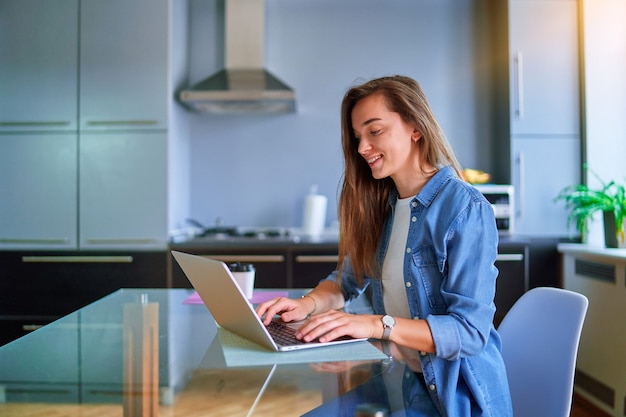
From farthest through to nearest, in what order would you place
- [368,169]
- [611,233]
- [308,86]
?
1. [308,86]
2. [611,233]
3. [368,169]

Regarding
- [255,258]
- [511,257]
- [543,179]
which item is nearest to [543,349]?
[511,257]

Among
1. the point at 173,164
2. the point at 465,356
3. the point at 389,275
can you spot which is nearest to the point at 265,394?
the point at 465,356

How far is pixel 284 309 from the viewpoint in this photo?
1396 millimetres

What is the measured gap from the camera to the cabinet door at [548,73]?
329cm

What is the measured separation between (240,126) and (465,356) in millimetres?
2863

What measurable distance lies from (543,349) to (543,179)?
2.23 metres

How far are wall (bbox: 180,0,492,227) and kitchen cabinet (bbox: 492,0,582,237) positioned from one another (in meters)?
0.44

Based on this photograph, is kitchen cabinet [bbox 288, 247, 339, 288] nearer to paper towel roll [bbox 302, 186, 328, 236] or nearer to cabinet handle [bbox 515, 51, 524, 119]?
paper towel roll [bbox 302, 186, 328, 236]

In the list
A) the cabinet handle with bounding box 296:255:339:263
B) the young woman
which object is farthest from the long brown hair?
the cabinet handle with bounding box 296:255:339:263

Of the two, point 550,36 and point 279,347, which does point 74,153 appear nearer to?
point 279,347

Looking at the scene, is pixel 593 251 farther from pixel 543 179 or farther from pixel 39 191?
pixel 39 191

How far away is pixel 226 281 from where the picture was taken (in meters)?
1.07

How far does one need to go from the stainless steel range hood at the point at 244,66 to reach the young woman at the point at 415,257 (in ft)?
6.47

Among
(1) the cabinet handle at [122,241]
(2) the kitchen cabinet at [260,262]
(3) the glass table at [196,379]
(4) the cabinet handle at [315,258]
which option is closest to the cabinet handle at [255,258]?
(2) the kitchen cabinet at [260,262]
